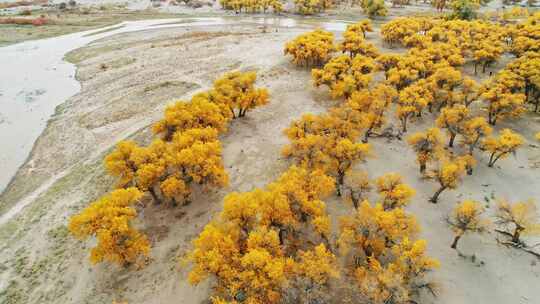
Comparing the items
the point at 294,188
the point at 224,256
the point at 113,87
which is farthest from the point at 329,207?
the point at 113,87

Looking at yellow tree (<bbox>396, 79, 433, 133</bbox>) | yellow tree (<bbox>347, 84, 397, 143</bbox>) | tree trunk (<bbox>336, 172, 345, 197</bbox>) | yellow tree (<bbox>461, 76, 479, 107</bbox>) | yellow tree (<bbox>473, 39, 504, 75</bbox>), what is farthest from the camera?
yellow tree (<bbox>473, 39, 504, 75</bbox>)

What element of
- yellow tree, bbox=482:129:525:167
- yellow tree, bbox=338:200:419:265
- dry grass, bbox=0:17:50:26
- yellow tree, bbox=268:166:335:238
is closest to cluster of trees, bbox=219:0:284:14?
dry grass, bbox=0:17:50:26

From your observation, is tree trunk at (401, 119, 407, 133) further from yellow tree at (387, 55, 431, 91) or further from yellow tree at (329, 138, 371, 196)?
yellow tree at (329, 138, 371, 196)

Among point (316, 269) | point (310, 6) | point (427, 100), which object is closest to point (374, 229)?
point (316, 269)

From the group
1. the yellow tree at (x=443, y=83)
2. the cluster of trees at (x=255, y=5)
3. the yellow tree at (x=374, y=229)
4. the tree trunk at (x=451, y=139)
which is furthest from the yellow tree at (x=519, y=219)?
the cluster of trees at (x=255, y=5)

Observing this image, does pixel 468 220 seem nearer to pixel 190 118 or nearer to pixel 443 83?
pixel 443 83
